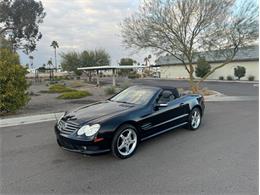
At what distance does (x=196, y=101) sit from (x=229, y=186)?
3.66 meters

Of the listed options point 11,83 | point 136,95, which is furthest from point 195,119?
point 11,83

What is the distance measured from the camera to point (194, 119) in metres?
6.78

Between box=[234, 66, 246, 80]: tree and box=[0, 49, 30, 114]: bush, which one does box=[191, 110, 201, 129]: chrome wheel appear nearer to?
box=[0, 49, 30, 114]: bush

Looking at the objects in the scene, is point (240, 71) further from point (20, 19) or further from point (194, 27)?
point (20, 19)

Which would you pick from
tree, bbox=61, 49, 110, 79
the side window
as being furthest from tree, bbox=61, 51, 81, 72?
the side window

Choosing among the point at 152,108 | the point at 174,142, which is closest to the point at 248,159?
the point at 174,142

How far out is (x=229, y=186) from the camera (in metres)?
3.51

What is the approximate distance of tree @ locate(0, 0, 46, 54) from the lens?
32750 mm

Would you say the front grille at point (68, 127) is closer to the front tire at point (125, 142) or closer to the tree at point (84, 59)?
the front tire at point (125, 142)

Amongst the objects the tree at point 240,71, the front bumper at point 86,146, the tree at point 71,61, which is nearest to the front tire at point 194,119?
the front bumper at point 86,146

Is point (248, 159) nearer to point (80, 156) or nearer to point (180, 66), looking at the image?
point (80, 156)

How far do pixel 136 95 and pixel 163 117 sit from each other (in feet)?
2.84

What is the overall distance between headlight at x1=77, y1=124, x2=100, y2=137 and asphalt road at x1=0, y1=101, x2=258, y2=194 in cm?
58

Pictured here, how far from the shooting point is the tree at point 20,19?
107 feet
